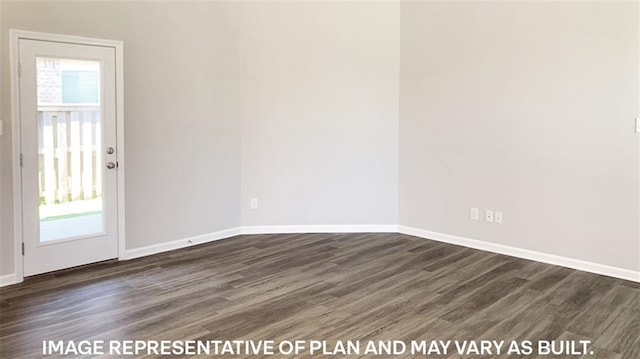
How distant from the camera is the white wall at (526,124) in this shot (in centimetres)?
429

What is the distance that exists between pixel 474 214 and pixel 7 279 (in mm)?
4296

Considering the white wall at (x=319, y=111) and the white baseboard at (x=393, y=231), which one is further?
the white wall at (x=319, y=111)

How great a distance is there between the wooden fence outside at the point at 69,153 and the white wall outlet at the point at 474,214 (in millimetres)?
3647

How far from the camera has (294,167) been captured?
5824 mm

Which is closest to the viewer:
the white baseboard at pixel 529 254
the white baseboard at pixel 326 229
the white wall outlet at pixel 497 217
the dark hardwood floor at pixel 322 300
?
the dark hardwood floor at pixel 322 300

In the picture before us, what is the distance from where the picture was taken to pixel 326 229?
5910 mm

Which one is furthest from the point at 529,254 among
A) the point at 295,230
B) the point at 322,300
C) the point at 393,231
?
the point at 295,230

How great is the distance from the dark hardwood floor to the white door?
0.81 ft

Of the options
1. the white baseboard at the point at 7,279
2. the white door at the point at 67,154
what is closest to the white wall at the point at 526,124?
the white door at the point at 67,154

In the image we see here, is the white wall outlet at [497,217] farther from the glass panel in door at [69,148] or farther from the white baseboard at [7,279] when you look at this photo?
the white baseboard at [7,279]

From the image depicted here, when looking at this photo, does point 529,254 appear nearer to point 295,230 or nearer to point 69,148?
point 295,230

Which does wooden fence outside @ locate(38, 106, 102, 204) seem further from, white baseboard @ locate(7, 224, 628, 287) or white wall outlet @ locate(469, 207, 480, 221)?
Answer: white wall outlet @ locate(469, 207, 480, 221)

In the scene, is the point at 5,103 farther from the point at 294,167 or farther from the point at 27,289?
the point at 294,167

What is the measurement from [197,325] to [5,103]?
2.31 meters
